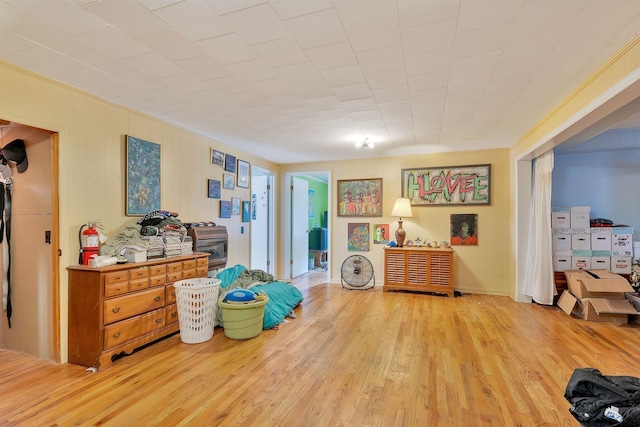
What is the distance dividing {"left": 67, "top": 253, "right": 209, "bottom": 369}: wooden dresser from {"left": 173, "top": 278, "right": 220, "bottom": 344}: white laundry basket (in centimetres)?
23

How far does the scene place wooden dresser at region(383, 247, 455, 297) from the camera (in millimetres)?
4645

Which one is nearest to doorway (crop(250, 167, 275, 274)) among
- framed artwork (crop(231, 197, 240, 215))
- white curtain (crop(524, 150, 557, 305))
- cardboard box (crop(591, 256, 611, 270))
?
framed artwork (crop(231, 197, 240, 215))

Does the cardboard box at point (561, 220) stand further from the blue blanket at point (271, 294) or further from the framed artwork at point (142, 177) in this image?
the framed artwork at point (142, 177)

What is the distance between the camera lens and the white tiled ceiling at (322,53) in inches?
63.6

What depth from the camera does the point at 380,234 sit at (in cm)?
541

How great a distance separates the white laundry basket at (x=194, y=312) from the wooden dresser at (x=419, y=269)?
302cm

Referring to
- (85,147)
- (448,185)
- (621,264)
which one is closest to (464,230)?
(448,185)

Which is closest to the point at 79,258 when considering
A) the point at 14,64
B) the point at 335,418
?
the point at 14,64

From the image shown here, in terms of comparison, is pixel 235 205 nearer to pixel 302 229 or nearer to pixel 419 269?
pixel 302 229

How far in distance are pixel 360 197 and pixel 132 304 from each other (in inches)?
156

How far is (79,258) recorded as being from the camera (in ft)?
8.51

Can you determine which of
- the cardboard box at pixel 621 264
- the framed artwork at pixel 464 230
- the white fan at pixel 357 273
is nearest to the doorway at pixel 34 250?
the white fan at pixel 357 273

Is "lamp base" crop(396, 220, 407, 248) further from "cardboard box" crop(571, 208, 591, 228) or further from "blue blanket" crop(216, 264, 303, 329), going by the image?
"cardboard box" crop(571, 208, 591, 228)

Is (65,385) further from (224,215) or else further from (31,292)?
(224,215)
